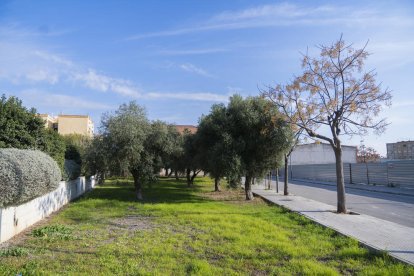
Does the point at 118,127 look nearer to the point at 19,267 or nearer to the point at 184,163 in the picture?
the point at 19,267

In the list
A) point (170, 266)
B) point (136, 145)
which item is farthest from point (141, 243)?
point (136, 145)

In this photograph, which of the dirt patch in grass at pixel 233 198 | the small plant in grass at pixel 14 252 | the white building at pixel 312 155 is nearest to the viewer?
the small plant in grass at pixel 14 252

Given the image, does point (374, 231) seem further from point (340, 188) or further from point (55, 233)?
point (55, 233)

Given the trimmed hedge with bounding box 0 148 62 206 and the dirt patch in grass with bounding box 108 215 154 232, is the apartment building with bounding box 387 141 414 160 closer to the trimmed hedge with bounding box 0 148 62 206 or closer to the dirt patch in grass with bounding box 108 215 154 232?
the dirt patch in grass with bounding box 108 215 154 232

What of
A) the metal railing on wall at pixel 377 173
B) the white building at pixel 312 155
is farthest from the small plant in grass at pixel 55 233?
the white building at pixel 312 155

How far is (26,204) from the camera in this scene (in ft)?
36.7

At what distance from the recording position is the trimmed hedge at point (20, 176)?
925 centimetres

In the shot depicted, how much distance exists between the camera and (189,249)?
27.3 feet

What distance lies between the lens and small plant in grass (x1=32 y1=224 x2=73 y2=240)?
9.32 m

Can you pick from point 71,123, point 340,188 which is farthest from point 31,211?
point 71,123

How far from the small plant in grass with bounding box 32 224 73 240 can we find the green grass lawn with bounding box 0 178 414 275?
2 centimetres

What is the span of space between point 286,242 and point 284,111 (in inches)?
363

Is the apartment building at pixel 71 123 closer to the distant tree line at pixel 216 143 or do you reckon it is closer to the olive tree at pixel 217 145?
the olive tree at pixel 217 145

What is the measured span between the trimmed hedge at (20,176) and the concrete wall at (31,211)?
27cm
